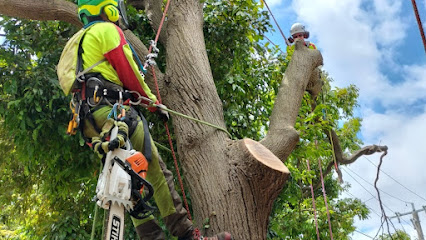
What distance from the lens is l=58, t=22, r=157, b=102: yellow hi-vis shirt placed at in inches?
114

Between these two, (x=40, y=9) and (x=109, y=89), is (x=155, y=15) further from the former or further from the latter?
(x=109, y=89)

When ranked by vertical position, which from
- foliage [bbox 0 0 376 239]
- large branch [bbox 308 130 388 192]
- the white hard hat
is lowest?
foliage [bbox 0 0 376 239]

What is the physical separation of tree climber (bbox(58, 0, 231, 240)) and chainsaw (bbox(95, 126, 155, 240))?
0.30 m

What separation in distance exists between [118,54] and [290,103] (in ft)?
6.33

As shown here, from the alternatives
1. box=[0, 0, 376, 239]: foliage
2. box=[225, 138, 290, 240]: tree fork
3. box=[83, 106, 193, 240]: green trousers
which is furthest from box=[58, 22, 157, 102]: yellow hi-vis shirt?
box=[0, 0, 376, 239]: foliage

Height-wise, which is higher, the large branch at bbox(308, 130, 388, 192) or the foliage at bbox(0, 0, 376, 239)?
the large branch at bbox(308, 130, 388, 192)

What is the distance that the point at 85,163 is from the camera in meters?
5.21

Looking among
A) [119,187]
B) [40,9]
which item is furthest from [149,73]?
[119,187]

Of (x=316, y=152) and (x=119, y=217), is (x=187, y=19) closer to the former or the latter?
(x=316, y=152)

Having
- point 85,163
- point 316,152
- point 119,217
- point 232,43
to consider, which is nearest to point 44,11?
point 85,163

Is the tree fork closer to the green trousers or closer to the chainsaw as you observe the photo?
the green trousers

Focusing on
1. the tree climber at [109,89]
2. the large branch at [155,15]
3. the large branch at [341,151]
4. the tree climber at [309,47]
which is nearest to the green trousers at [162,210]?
the tree climber at [109,89]

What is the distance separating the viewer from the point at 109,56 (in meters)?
2.93

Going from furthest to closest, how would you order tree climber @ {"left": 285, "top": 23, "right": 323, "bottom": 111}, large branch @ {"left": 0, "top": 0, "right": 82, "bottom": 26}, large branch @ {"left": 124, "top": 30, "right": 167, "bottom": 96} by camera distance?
tree climber @ {"left": 285, "top": 23, "right": 323, "bottom": 111}, large branch @ {"left": 0, "top": 0, "right": 82, "bottom": 26}, large branch @ {"left": 124, "top": 30, "right": 167, "bottom": 96}
